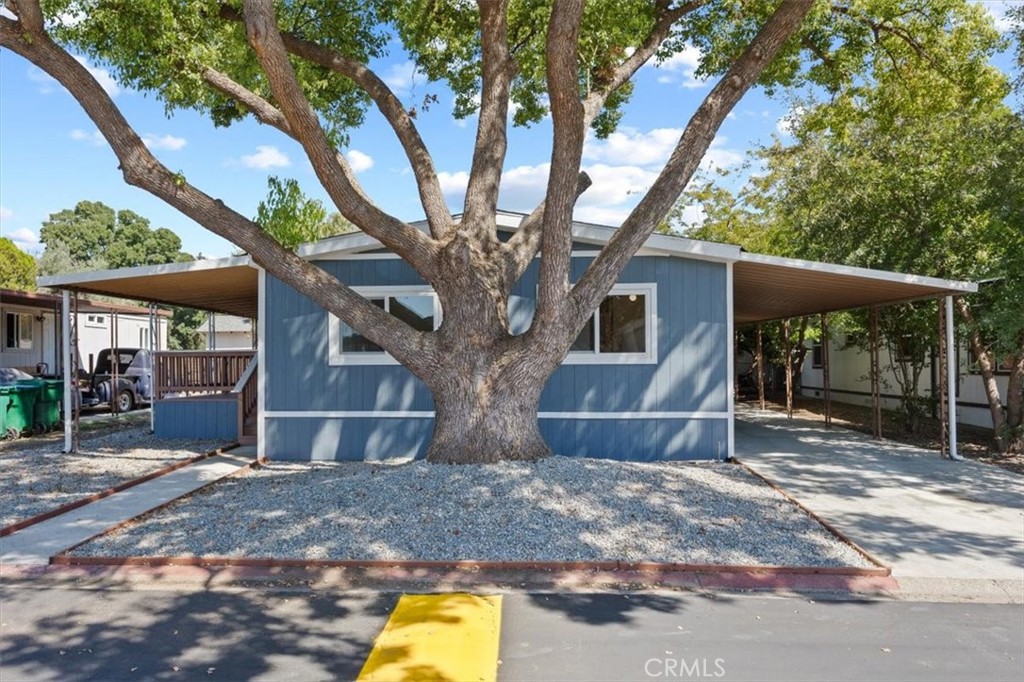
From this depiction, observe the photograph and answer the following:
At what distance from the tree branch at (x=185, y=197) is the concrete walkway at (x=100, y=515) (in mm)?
2800

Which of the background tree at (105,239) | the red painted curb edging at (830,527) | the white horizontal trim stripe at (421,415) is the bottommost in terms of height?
the red painted curb edging at (830,527)

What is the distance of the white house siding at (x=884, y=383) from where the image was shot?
43.9ft

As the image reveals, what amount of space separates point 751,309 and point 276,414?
10.00 meters

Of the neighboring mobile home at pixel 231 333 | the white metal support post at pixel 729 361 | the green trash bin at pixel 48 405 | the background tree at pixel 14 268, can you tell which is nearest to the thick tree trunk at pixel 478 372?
the white metal support post at pixel 729 361

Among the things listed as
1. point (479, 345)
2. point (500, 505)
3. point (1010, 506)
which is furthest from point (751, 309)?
point (500, 505)

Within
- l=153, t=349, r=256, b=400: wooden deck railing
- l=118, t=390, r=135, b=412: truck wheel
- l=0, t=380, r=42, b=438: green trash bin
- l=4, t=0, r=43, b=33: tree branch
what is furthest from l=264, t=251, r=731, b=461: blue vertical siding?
l=118, t=390, r=135, b=412: truck wheel

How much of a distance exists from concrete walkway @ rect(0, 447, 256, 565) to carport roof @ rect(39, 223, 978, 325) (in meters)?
2.75

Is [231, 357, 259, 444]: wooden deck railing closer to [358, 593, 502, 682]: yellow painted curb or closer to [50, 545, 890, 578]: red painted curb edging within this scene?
[50, 545, 890, 578]: red painted curb edging

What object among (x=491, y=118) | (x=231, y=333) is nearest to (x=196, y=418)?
(x=491, y=118)

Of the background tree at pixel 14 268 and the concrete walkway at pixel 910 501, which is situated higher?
the background tree at pixel 14 268

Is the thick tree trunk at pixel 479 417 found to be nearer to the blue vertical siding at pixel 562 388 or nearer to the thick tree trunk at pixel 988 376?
the blue vertical siding at pixel 562 388

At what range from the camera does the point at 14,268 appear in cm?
2947

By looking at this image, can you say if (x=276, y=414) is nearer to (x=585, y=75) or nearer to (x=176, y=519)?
(x=176, y=519)

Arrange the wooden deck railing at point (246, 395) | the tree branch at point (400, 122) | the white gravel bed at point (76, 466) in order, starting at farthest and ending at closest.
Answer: the wooden deck railing at point (246, 395) → the tree branch at point (400, 122) → the white gravel bed at point (76, 466)
